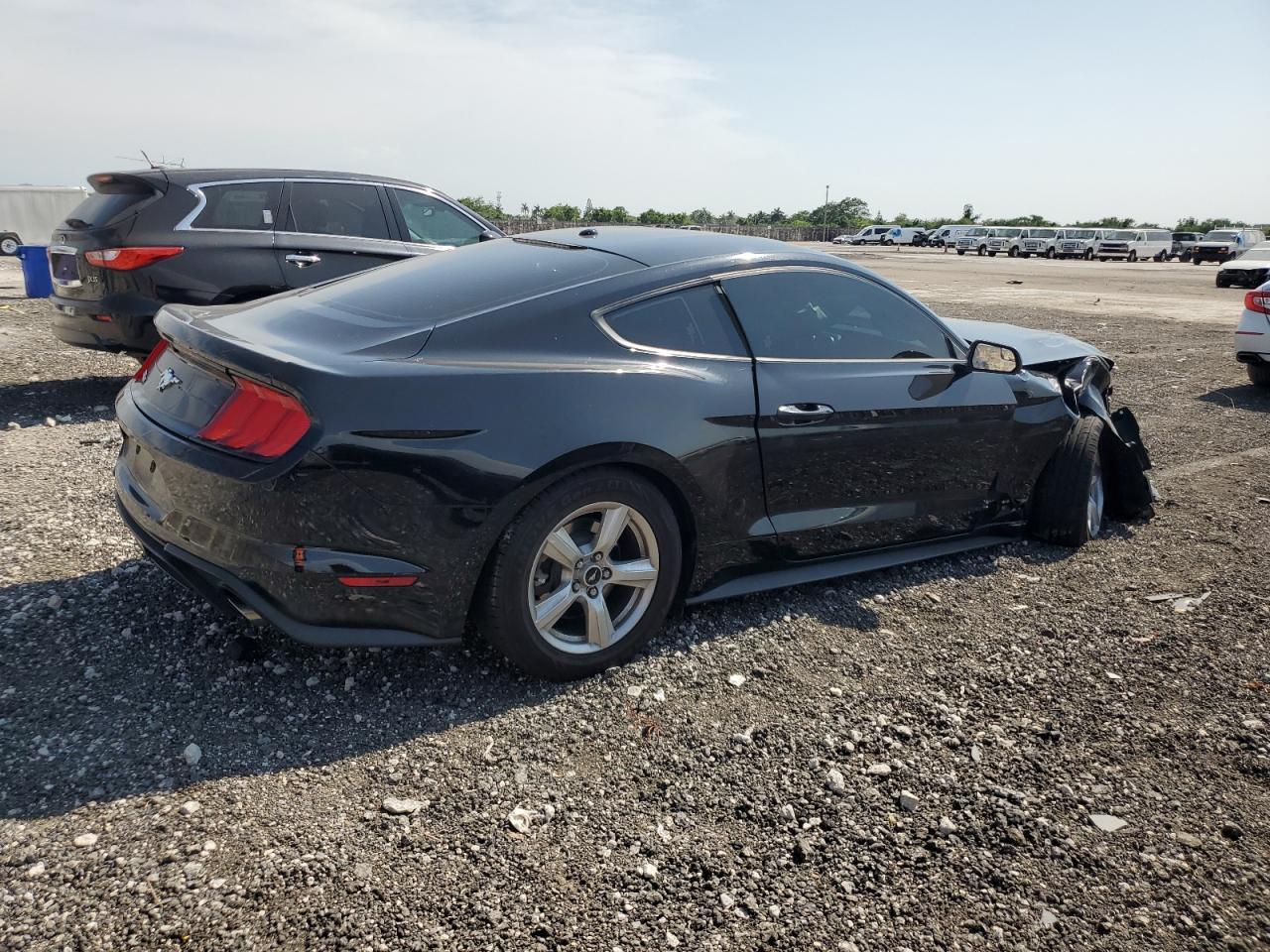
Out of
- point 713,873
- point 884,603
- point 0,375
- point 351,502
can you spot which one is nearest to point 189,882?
point 351,502

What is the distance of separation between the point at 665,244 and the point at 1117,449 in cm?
296

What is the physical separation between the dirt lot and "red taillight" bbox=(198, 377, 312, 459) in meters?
0.88

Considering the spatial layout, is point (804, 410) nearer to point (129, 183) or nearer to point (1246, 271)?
Result: point (129, 183)

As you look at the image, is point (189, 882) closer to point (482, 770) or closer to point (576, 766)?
point (482, 770)

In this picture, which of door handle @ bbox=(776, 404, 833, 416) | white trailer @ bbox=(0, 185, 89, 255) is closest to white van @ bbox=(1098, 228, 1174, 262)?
white trailer @ bbox=(0, 185, 89, 255)

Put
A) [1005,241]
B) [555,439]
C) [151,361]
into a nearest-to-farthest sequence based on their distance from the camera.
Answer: [555,439] → [151,361] → [1005,241]

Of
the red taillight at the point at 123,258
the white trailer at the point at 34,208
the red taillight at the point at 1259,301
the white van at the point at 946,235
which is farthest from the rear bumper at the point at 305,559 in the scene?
the white van at the point at 946,235

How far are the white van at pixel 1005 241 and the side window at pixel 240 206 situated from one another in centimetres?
5720

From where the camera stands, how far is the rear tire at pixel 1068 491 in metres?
4.91

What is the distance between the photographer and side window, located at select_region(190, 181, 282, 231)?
7.07 meters

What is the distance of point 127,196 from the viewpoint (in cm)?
694

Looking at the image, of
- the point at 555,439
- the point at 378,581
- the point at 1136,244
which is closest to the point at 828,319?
the point at 555,439

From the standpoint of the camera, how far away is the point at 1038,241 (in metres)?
55.9

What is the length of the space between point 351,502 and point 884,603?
2455 mm
